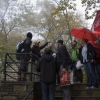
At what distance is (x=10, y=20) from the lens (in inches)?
1457

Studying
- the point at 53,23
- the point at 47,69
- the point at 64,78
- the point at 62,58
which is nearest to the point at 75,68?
the point at 62,58

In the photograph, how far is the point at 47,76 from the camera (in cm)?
835

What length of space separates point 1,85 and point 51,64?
6.87ft

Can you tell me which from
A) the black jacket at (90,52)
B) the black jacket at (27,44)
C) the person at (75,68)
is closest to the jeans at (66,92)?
the black jacket at (90,52)

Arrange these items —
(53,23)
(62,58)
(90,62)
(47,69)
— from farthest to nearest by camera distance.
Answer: (53,23)
(90,62)
(62,58)
(47,69)

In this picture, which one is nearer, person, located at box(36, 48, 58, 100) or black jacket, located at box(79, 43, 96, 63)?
person, located at box(36, 48, 58, 100)

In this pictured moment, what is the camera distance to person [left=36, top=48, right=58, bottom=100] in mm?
8348

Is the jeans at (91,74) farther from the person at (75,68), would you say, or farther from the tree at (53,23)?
the tree at (53,23)

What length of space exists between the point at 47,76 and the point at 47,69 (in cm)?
24

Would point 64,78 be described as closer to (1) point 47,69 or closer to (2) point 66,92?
(2) point 66,92

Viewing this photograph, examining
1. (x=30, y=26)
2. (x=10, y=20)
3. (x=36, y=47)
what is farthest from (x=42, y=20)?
(x=36, y=47)

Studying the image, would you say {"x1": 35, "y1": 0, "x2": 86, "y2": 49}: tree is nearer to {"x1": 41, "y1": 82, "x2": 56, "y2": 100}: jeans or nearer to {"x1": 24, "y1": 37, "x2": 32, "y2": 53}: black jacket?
{"x1": 24, "y1": 37, "x2": 32, "y2": 53}: black jacket

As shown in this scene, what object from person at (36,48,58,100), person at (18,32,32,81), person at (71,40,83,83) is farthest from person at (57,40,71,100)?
person at (18,32,32,81)

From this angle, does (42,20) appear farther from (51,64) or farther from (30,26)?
(51,64)
